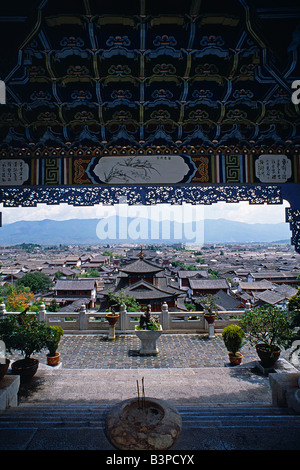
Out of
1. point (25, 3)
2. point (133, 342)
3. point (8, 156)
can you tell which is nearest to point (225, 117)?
point (25, 3)

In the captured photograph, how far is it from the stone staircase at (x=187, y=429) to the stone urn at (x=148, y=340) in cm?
557

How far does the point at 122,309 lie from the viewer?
12820 mm

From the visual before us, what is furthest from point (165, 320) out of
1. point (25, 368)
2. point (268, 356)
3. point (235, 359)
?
point (25, 368)

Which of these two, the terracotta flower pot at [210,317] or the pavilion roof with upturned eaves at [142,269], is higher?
the pavilion roof with upturned eaves at [142,269]

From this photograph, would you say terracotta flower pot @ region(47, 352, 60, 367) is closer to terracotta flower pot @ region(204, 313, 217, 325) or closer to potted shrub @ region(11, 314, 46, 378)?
potted shrub @ region(11, 314, 46, 378)

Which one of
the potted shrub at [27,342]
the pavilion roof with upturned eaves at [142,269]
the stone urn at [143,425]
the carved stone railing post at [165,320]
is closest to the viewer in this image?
the stone urn at [143,425]

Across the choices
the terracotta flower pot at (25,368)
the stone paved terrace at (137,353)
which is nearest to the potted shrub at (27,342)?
the terracotta flower pot at (25,368)

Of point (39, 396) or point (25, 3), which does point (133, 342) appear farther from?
point (25, 3)

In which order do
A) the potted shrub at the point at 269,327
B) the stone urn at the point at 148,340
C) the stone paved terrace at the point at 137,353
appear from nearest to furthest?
the potted shrub at the point at 269,327 → the stone paved terrace at the point at 137,353 → the stone urn at the point at 148,340

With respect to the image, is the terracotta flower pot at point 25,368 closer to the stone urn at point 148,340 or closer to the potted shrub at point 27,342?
the potted shrub at point 27,342

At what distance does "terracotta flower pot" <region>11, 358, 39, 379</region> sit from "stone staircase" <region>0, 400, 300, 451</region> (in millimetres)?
2169

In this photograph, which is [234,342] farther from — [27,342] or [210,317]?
[27,342]

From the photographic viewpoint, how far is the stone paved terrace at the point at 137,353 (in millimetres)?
9297

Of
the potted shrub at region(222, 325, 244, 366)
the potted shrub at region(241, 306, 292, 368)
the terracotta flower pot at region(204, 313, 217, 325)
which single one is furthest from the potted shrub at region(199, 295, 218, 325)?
the potted shrub at region(241, 306, 292, 368)
